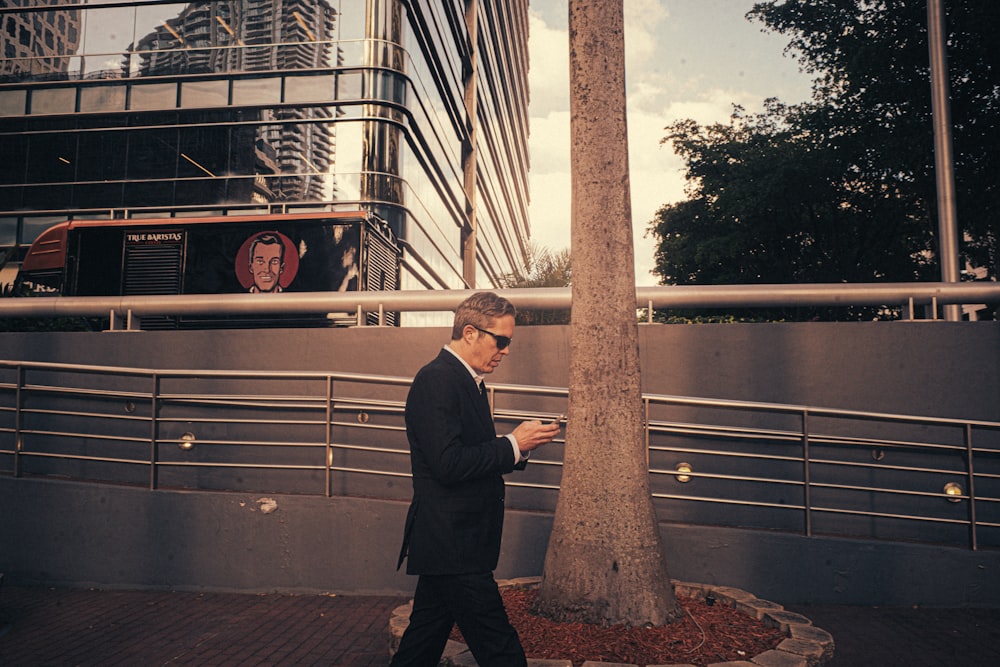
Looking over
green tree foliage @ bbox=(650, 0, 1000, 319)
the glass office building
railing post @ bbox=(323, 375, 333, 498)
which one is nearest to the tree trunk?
railing post @ bbox=(323, 375, 333, 498)

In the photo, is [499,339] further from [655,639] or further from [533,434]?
[655,639]

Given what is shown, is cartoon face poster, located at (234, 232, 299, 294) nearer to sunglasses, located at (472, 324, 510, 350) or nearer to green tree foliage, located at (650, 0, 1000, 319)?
sunglasses, located at (472, 324, 510, 350)

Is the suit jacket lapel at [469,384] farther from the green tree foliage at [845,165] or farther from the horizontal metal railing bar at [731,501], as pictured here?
the green tree foliage at [845,165]

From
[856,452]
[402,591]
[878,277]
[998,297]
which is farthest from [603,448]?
[878,277]

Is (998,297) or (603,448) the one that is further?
(998,297)

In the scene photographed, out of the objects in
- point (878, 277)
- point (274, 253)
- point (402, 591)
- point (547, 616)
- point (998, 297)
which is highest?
point (878, 277)

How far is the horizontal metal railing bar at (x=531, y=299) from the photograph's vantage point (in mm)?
6098

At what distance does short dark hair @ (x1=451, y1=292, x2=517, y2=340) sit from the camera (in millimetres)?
2988

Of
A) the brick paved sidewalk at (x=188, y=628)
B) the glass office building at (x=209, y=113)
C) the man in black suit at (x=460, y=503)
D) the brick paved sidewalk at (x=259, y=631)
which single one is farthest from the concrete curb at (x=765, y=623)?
the glass office building at (x=209, y=113)

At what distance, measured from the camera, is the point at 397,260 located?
39.9 ft

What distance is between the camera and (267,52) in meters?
22.7

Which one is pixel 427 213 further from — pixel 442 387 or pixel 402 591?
pixel 442 387

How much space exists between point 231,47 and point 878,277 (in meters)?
24.5

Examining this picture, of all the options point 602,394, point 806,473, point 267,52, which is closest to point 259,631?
point 602,394
